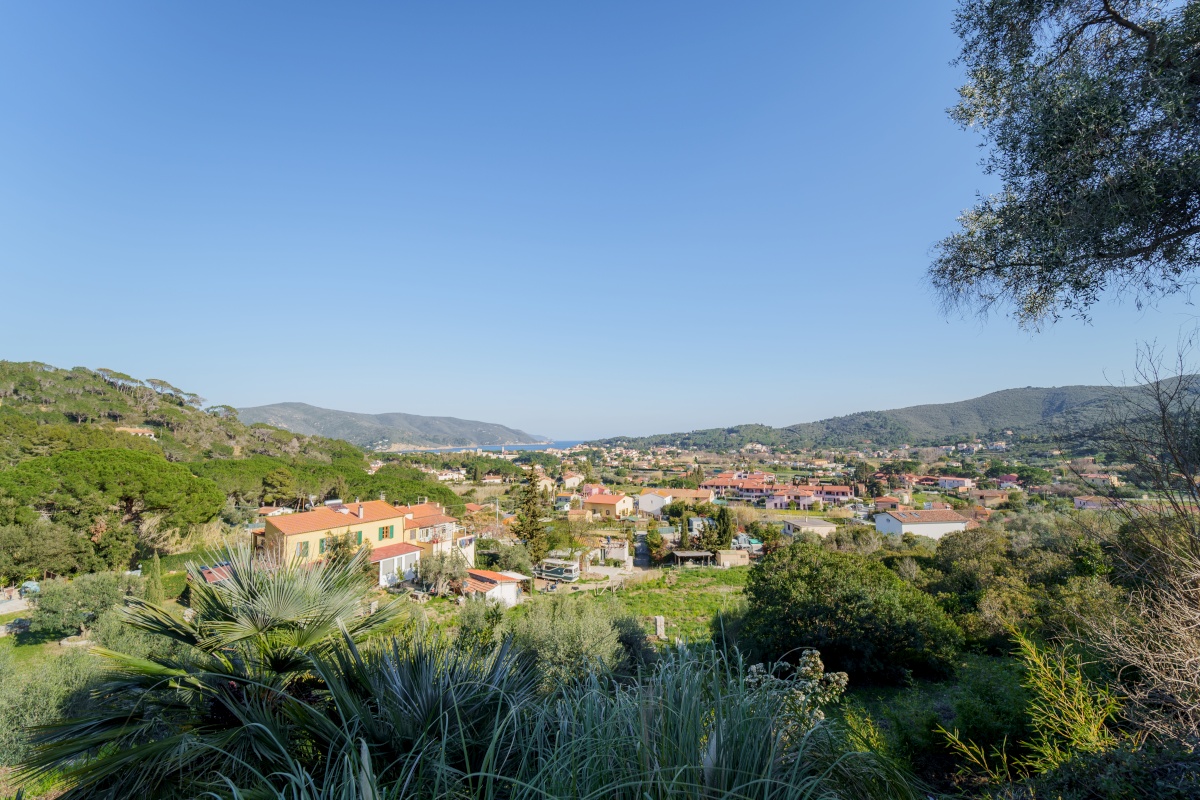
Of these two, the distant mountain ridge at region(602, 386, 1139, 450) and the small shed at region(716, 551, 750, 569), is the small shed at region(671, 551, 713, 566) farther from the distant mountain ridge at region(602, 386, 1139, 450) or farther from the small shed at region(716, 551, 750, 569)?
the distant mountain ridge at region(602, 386, 1139, 450)

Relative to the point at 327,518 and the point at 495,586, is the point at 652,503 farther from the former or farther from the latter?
the point at 327,518

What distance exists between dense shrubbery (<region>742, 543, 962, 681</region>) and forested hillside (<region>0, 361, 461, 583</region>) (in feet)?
35.1

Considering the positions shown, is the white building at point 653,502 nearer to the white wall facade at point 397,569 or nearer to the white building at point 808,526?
the white building at point 808,526

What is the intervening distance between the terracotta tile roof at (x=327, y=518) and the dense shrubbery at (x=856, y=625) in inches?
767

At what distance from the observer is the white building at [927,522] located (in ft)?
123

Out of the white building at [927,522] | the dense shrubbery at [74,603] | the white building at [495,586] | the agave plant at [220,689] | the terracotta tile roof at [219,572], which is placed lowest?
the white building at [927,522]

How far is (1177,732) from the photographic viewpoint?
7.32 feet

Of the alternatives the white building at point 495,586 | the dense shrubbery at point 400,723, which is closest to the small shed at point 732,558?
the white building at point 495,586

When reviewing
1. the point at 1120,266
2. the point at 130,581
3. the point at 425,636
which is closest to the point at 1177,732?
the point at 1120,266

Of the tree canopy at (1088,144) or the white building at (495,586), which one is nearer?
the tree canopy at (1088,144)

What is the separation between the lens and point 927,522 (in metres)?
37.8

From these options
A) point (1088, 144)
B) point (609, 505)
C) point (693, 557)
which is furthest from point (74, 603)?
point (609, 505)

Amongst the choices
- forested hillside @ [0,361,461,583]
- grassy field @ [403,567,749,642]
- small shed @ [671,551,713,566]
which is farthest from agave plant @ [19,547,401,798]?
small shed @ [671,551,713,566]

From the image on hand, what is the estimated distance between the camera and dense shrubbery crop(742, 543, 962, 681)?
10297mm
